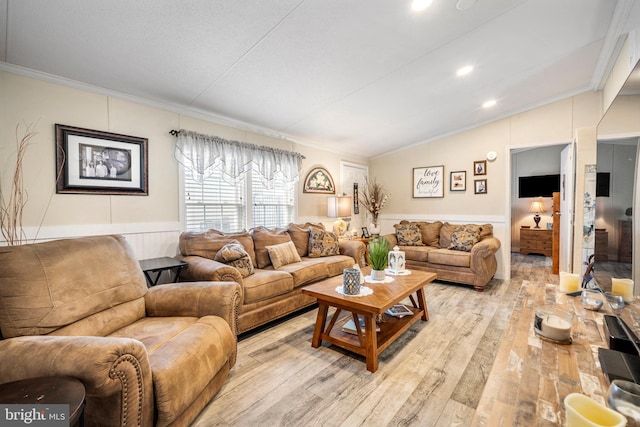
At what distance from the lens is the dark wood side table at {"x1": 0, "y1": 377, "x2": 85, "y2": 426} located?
934mm

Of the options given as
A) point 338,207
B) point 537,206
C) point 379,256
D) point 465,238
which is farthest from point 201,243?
point 537,206

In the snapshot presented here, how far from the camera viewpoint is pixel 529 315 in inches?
51.2

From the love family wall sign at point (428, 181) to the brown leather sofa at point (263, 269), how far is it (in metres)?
2.17

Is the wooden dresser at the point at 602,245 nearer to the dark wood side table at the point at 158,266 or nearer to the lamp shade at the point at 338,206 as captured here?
the dark wood side table at the point at 158,266

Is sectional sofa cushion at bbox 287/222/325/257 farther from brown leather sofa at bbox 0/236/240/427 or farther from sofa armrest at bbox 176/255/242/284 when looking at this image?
brown leather sofa at bbox 0/236/240/427

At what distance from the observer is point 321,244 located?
388cm

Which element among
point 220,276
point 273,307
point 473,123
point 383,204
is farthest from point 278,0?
point 383,204

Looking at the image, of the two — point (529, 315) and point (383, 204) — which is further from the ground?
point (383, 204)

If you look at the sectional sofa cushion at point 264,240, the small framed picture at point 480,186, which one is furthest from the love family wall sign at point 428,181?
the sectional sofa cushion at point 264,240

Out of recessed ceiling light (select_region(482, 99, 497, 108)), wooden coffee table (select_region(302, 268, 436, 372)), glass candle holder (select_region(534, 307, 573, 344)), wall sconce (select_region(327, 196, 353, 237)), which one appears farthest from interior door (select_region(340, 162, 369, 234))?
glass candle holder (select_region(534, 307, 573, 344))

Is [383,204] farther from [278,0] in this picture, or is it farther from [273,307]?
[278,0]

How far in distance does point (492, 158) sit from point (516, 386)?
4.59 meters

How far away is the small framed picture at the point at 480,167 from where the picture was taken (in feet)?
15.3

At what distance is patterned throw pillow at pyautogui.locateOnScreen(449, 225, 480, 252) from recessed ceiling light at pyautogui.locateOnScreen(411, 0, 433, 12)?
3.23 meters
